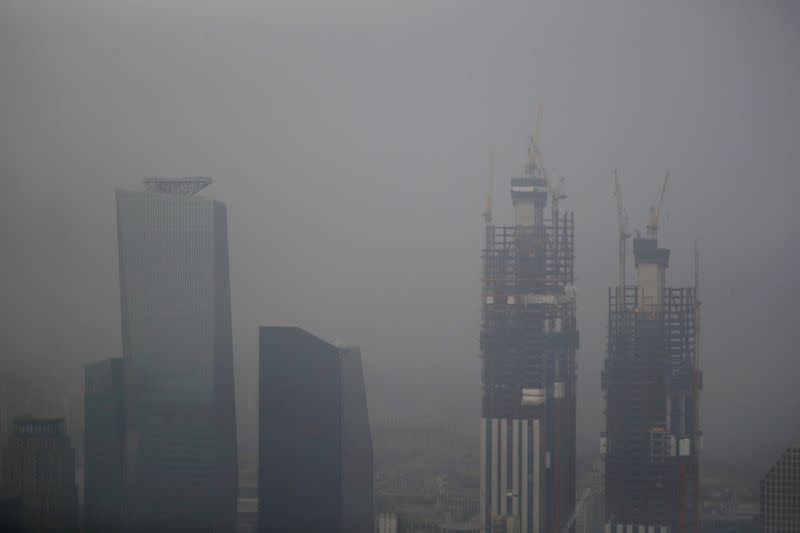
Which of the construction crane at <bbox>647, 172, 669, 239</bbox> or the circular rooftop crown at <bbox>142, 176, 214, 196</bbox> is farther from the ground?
the circular rooftop crown at <bbox>142, 176, 214, 196</bbox>

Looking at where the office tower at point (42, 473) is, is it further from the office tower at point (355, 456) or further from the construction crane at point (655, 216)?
the construction crane at point (655, 216)

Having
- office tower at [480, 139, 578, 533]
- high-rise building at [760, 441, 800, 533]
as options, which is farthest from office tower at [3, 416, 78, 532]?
high-rise building at [760, 441, 800, 533]

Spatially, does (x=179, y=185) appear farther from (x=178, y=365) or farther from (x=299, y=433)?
(x=299, y=433)

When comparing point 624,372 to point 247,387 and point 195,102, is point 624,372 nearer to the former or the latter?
point 247,387

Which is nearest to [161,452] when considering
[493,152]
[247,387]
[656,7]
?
[247,387]

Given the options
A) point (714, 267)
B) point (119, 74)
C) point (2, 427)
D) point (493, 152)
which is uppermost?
point (119, 74)

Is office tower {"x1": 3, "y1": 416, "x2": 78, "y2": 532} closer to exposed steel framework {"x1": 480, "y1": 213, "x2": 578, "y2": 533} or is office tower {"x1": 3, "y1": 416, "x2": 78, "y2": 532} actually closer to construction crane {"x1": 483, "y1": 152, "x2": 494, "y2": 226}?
exposed steel framework {"x1": 480, "y1": 213, "x2": 578, "y2": 533}
